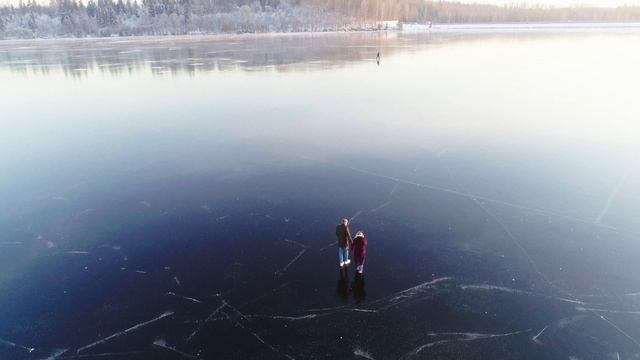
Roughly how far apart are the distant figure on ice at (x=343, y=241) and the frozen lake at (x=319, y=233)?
0.28 m

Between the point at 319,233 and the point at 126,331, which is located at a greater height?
the point at 319,233

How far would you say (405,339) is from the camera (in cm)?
688

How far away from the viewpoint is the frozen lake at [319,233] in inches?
277

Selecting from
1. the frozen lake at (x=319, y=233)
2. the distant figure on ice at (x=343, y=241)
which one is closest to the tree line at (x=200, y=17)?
the frozen lake at (x=319, y=233)

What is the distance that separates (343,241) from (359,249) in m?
0.37

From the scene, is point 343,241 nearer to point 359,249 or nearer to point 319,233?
point 359,249

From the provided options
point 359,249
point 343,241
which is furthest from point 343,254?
point 359,249

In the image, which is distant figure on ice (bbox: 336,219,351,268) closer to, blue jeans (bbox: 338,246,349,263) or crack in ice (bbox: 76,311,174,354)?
blue jeans (bbox: 338,246,349,263)

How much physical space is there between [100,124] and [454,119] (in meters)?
16.6

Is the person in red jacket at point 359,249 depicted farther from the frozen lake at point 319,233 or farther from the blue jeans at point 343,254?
the frozen lake at point 319,233

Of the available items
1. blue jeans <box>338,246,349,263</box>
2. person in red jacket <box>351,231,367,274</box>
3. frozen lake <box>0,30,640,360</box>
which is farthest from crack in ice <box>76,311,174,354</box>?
person in red jacket <box>351,231,367,274</box>

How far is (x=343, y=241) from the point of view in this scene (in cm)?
851

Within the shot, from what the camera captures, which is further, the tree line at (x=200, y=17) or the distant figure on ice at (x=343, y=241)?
the tree line at (x=200, y=17)

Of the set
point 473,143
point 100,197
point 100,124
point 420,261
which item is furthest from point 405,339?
point 100,124
